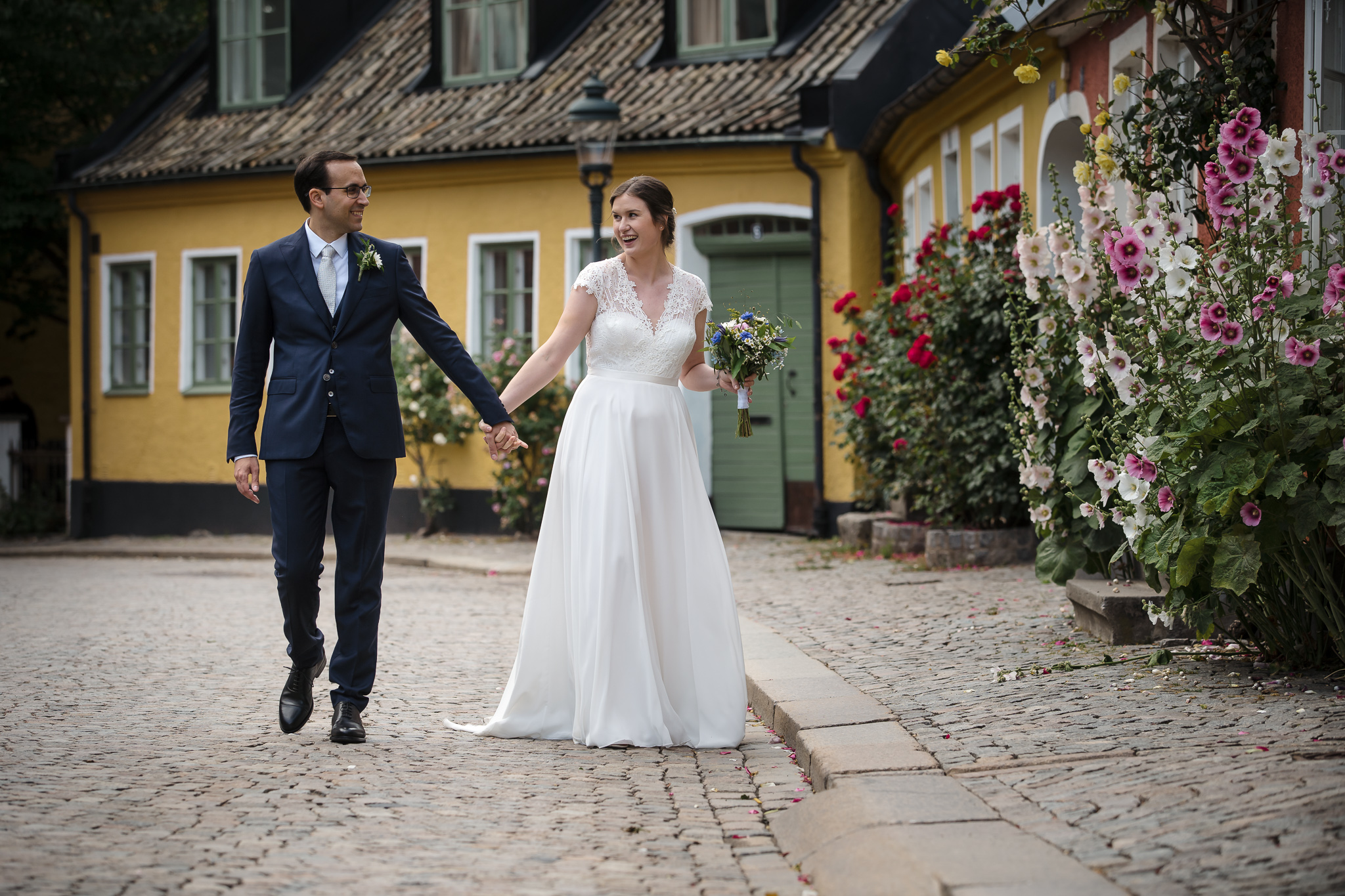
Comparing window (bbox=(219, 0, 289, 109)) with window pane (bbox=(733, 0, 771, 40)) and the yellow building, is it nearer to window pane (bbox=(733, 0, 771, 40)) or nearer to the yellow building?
the yellow building

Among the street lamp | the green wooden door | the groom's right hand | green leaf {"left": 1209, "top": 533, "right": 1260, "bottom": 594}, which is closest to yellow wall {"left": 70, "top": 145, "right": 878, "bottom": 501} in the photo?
the green wooden door

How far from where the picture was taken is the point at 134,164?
1869 centimetres

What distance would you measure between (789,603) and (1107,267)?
10.8ft

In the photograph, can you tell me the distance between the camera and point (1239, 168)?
5.24m

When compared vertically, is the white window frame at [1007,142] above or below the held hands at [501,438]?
above

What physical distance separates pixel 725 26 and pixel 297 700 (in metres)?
12.1

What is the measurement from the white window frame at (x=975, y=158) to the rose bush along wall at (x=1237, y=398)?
235 inches

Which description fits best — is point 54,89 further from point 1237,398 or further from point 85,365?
point 1237,398

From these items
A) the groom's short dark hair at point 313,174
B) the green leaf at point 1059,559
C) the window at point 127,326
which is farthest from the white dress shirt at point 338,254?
the window at point 127,326

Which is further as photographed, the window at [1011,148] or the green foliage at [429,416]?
the green foliage at [429,416]

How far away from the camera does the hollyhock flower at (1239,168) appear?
17.2ft

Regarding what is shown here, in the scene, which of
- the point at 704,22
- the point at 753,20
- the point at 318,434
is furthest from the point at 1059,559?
the point at 704,22

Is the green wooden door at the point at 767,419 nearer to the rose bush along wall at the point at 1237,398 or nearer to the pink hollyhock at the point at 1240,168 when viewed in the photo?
the rose bush along wall at the point at 1237,398

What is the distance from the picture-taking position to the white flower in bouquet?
5402 mm
